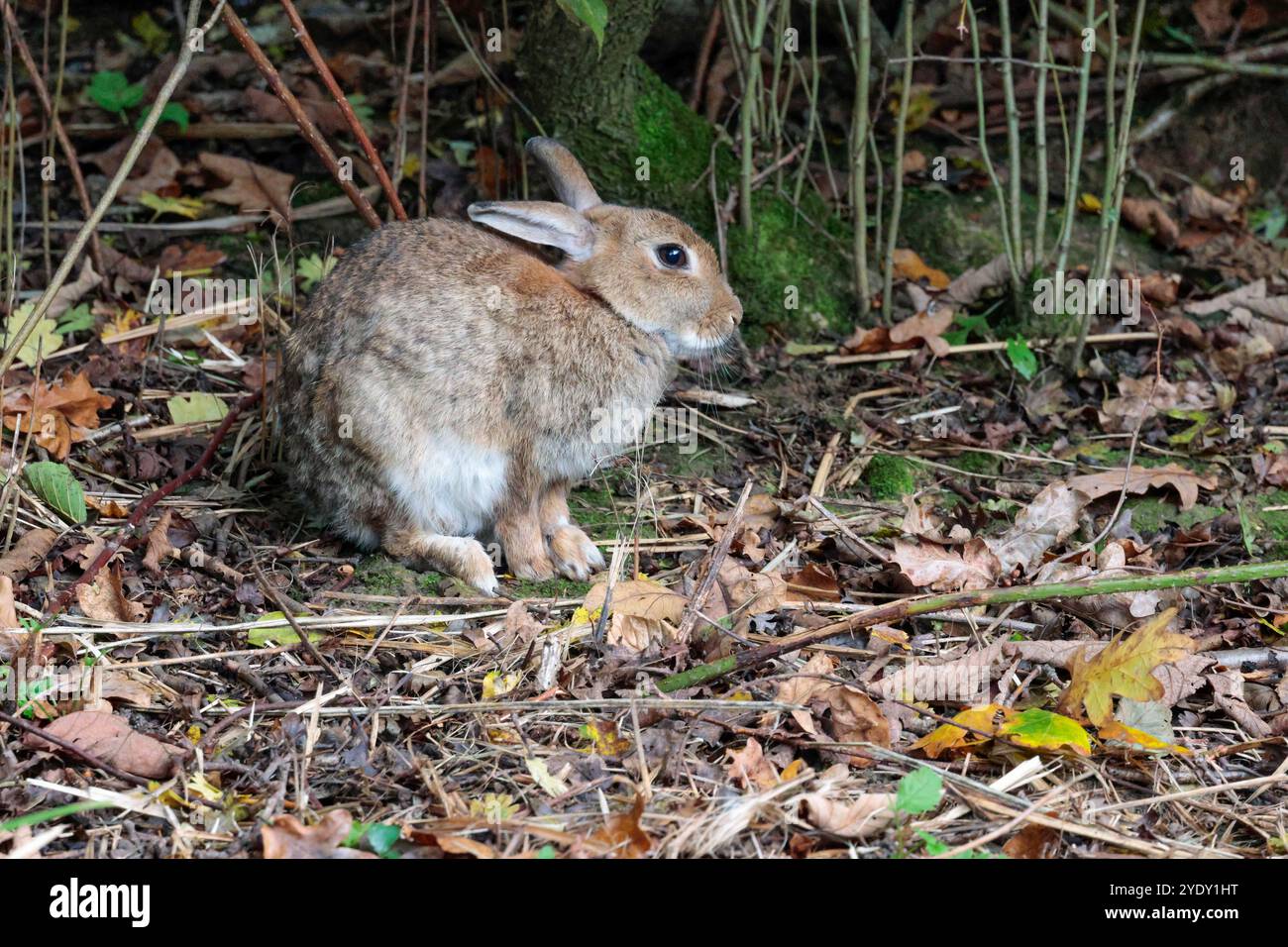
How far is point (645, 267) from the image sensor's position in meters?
4.68

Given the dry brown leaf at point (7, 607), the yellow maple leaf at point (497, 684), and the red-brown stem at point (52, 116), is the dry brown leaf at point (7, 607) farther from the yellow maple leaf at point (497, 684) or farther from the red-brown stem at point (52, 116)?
the red-brown stem at point (52, 116)

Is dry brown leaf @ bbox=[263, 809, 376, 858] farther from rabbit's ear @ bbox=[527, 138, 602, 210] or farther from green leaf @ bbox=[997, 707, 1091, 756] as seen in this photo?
rabbit's ear @ bbox=[527, 138, 602, 210]

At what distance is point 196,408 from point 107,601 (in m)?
1.40

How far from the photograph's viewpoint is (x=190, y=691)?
3.59 m

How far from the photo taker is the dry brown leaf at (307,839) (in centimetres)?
290

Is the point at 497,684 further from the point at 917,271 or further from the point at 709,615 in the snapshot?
the point at 917,271

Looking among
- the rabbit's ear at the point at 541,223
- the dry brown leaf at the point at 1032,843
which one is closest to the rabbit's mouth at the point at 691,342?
the rabbit's ear at the point at 541,223

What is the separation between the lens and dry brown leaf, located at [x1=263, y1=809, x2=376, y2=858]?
2898mm

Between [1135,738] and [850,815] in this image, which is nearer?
[850,815]

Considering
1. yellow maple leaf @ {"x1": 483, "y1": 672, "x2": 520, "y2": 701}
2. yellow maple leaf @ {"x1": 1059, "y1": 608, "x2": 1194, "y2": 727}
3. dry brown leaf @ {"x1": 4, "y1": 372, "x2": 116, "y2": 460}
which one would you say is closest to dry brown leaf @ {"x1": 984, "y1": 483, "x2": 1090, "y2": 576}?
yellow maple leaf @ {"x1": 1059, "y1": 608, "x2": 1194, "y2": 727}

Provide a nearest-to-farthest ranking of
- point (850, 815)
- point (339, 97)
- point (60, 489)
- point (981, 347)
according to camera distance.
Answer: point (850, 815) < point (60, 489) < point (339, 97) < point (981, 347)

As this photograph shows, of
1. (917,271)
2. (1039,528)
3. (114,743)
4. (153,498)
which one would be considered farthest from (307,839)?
(917,271)

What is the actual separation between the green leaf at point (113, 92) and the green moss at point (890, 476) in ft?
13.3

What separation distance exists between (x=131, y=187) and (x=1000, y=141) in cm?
418
